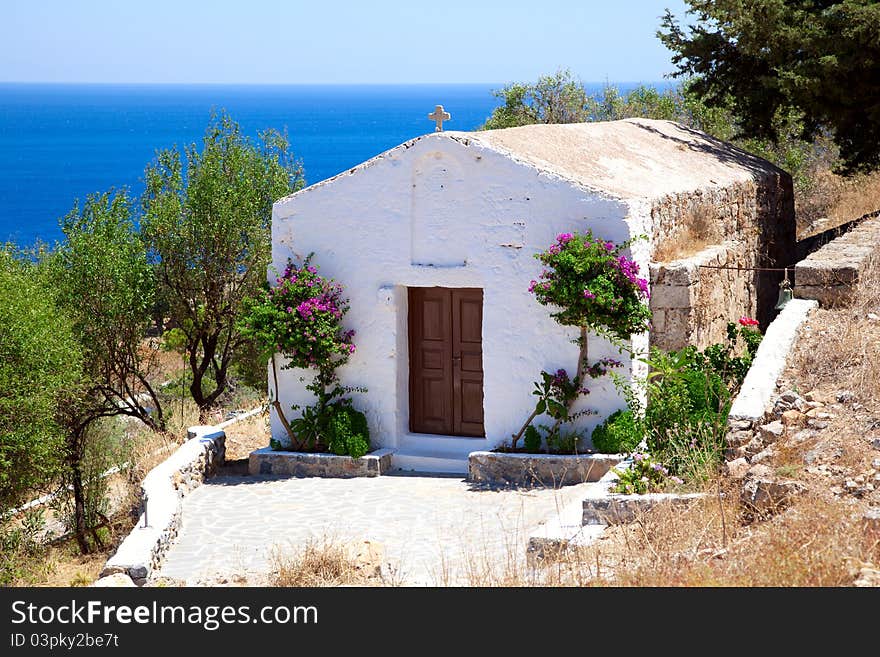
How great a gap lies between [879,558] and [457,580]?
2.99 meters

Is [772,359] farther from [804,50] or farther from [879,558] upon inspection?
[804,50]

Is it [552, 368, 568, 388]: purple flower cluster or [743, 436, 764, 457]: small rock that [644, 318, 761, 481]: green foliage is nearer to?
[743, 436, 764, 457]: small rock

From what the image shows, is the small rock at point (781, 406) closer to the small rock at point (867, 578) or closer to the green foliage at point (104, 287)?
the small rock at point (867, 578)

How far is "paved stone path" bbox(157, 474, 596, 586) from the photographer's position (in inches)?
387

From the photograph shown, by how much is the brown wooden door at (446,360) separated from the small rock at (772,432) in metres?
5.14

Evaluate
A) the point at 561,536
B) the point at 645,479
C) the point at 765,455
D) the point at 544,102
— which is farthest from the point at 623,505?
the point at 544,102

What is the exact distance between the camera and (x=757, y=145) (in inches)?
A: 1133

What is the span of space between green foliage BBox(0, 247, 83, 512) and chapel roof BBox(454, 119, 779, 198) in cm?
606

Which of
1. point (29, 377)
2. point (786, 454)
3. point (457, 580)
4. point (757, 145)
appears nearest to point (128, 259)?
point (29, 377)

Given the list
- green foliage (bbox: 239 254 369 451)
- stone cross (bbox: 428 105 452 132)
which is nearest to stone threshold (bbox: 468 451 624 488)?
green foliage (bbox: 239 254 369 451)

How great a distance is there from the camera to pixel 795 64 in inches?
742

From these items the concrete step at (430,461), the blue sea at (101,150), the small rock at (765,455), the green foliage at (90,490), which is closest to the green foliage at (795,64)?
the concrete step at (430,461)

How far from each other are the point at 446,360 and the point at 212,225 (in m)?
6.74

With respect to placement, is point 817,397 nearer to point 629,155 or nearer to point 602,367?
point 602,367
